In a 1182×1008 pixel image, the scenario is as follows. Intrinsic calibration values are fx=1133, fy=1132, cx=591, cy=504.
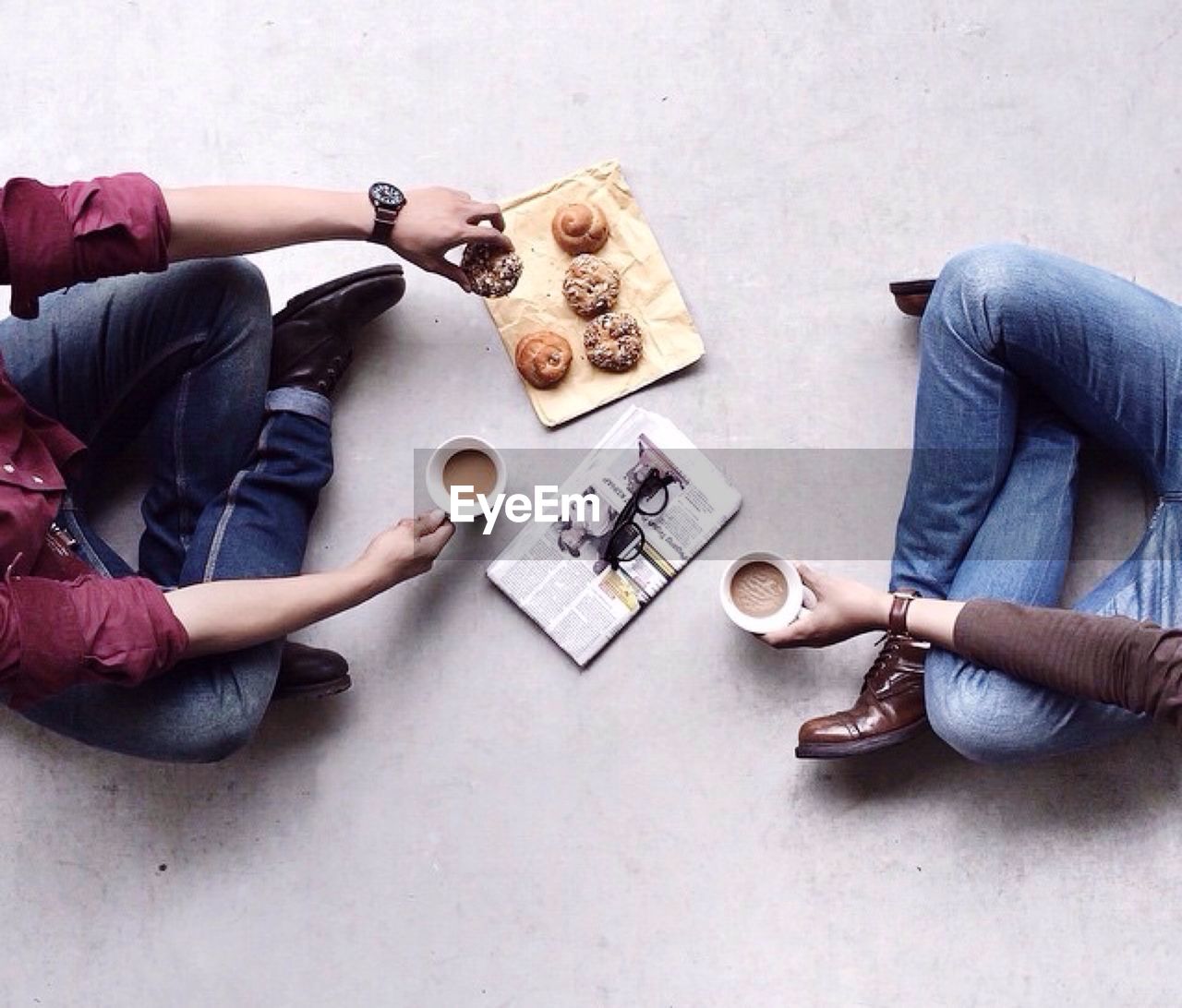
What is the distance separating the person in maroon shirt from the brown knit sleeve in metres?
0.69

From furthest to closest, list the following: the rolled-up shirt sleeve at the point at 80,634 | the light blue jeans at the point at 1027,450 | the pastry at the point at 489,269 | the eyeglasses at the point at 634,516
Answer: the eyeglasses at the point at 634,516, the pastry at the point at 489,269, the light blue jeans at the point at 1027,450, the rolled-up shirt sleeve at the point at 80,634

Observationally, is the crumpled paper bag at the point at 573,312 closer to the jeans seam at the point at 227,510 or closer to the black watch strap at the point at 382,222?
the black watch strap at the point at 382,222

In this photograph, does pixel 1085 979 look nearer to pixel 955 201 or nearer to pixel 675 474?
pixel 675 474

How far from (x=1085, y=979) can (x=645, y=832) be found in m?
0.63

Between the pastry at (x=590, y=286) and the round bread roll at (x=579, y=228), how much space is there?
0.02 m

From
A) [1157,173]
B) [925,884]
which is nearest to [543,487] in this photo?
[925,884]

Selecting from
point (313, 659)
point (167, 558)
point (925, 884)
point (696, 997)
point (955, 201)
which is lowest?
point (696, 997)

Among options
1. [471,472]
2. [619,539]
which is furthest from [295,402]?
[619,539]

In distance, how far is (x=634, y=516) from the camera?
5.21ft

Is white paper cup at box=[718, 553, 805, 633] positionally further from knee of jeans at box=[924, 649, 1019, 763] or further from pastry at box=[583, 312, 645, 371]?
pastry at box=[583, 312, 645, 371]

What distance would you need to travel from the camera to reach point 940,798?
1568 millimetres

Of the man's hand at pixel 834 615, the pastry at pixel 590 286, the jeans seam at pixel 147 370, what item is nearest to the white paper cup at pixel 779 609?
the man's hand at pixel 834 615

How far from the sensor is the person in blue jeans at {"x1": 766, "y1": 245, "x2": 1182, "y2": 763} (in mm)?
1372

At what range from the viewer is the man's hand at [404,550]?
1.43 meters
